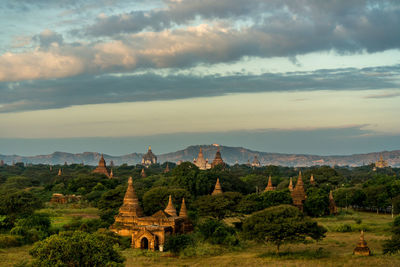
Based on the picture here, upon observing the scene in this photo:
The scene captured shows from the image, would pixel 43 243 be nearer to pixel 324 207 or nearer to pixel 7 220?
pixel 7 220

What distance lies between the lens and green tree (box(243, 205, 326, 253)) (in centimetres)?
4134

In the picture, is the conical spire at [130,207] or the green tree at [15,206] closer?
the conical spire at [130,207]

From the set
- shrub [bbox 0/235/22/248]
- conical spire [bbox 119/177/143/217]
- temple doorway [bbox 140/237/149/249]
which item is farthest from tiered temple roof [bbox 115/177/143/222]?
shrub [bbox 0/235/22/248]

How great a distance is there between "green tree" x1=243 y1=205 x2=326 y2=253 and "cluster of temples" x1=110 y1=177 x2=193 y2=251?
837cm

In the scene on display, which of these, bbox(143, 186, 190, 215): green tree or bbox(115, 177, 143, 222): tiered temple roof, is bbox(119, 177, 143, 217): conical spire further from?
bbox(143, 186, 190, 215): green tree

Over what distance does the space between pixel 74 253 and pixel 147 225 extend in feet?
66.7

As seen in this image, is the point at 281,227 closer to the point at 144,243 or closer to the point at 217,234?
the point at 217,234

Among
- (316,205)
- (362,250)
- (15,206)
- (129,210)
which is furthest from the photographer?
(316,205)

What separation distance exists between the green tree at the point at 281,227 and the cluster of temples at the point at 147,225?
837 centimetres

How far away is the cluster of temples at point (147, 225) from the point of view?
46562mm

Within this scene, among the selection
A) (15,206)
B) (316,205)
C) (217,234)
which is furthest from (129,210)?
(316,205)

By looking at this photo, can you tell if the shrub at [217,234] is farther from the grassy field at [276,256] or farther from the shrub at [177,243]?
the shrub at [177,243]

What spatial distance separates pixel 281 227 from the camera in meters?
41.4

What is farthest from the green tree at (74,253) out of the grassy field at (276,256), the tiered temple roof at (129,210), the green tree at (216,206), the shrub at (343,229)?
the shrub at (343,229)
